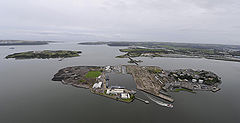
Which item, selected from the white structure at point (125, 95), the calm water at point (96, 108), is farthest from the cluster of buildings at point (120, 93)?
the calm water at point (96, 108)

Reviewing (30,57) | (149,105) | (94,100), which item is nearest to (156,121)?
(149,105)

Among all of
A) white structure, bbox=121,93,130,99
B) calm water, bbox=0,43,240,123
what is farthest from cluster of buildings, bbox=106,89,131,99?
calm water, bbox=0,43,240,123

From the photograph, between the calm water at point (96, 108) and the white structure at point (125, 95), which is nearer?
A: the calm water at point (96, 108)

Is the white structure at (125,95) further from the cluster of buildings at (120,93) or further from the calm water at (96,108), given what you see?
the calm water at (96,108)

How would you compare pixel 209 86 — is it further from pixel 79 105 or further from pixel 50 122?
pixel 50 122

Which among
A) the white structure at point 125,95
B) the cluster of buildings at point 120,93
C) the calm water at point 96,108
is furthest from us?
the cluster of buildings at point 120,93

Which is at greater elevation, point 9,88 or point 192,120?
point 9,88

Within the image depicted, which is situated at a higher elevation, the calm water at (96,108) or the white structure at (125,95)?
the white structure at (125,95)

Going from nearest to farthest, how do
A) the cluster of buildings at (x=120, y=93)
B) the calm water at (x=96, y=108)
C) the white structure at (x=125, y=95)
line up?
the calm water at (x=96, y=108)
the white structure at (x=125, y=95)
the cluster of buildings at (x=120, y=93)

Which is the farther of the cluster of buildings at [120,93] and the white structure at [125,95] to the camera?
the cluster of buildings at [120,93]

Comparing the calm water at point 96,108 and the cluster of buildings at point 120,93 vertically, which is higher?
the cluster of buildings at point 120,93

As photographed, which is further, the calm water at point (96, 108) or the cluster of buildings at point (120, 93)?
the cluster of buildings at point (120, 93)
